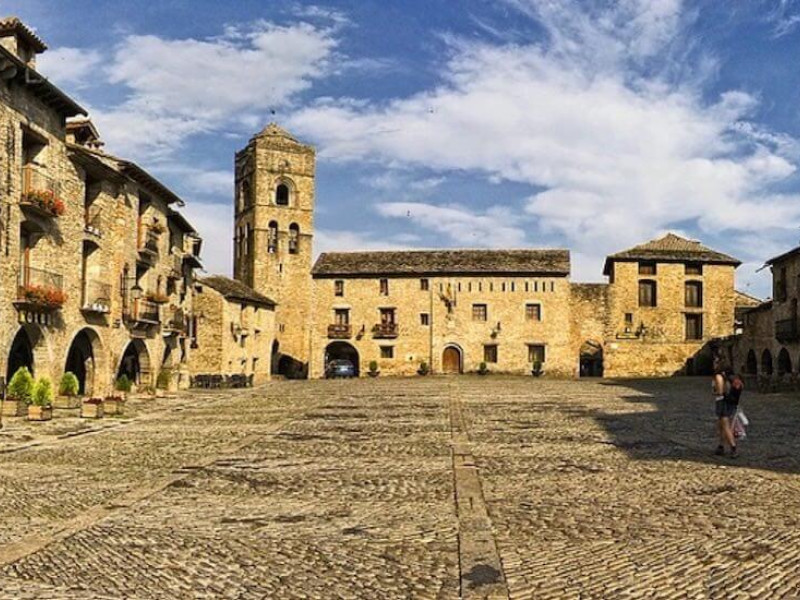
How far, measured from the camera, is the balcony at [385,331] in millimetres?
49594

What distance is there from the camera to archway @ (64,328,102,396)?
83.6 ft

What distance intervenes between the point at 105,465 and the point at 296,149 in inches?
1830

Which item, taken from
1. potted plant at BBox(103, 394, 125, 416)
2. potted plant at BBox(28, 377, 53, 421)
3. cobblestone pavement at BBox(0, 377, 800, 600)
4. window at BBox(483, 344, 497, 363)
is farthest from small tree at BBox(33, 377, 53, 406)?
window at BBox(483, 344, 497, 363)

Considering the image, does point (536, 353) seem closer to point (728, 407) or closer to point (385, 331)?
point (385, 331)

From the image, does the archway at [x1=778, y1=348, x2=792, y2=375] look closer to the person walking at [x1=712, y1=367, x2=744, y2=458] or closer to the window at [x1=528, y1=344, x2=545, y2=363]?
the window at [x1=528, y1=344, x2=545, y2=363]

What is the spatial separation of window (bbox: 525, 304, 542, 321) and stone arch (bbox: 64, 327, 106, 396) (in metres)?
29.4

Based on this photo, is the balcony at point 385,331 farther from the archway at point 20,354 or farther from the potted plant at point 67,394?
the potted plant at point 67,394

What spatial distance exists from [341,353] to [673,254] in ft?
76.9

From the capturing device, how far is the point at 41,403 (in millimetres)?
18438

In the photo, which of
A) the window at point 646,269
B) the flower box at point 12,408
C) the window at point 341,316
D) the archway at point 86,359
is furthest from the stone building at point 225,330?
the window at point 646,269

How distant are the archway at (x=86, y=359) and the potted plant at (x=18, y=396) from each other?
21.5 feet

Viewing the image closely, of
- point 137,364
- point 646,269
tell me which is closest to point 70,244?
point 137,364

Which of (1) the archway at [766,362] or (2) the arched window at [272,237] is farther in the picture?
(2) the arched window at [272,237]

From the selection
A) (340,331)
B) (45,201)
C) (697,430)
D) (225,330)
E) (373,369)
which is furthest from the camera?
(340,331)
